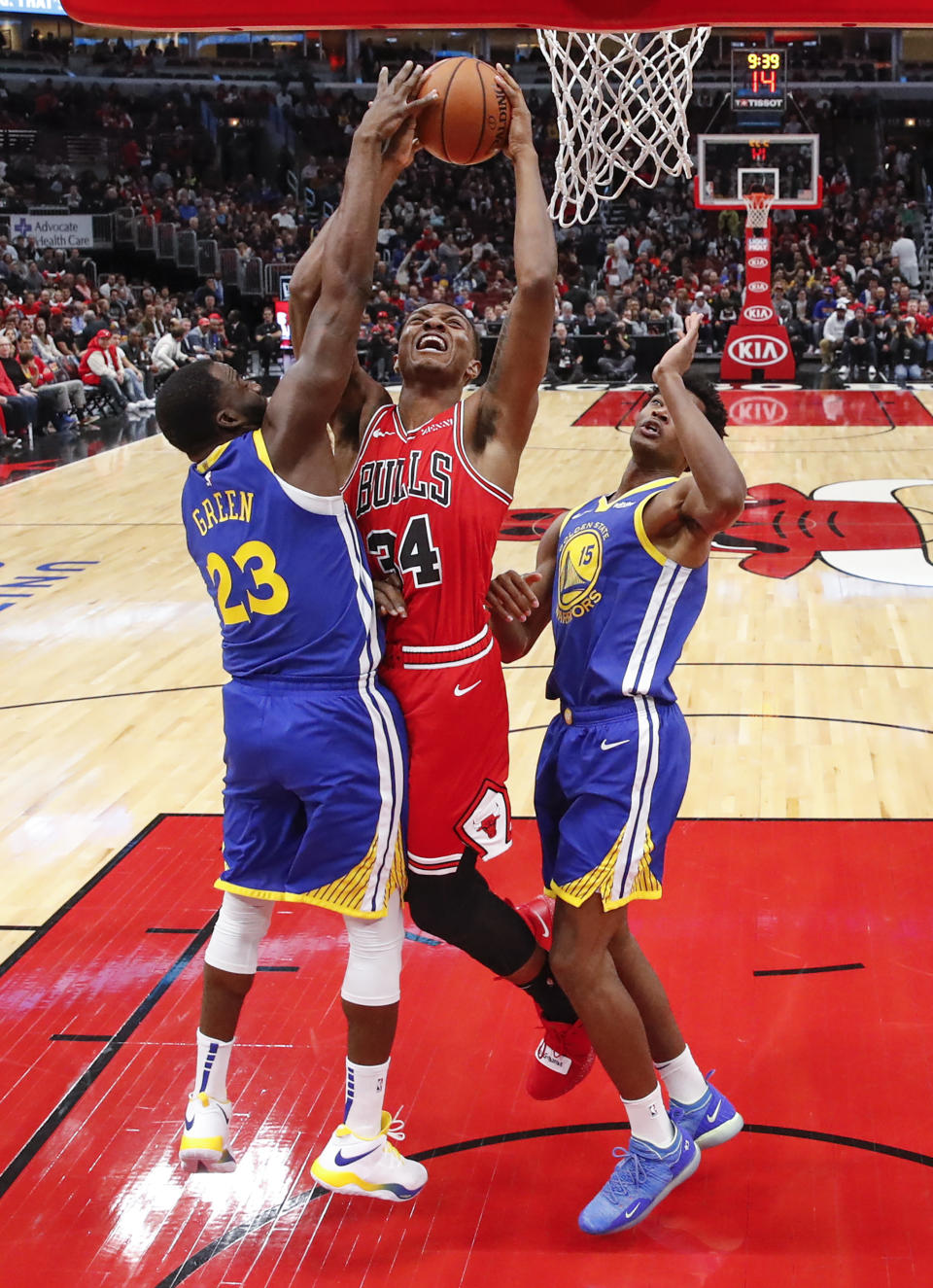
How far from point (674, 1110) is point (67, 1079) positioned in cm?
162

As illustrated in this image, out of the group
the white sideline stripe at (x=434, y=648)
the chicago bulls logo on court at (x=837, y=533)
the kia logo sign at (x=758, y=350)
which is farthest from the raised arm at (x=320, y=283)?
the kia logo sign at (x=758, y=350)

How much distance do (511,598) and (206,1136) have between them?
1.43 meters

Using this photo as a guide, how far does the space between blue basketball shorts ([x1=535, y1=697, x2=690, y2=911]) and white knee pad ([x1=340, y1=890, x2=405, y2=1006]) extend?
40 cm

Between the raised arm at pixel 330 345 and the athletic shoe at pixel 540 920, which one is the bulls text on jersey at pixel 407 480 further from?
the athletic shoe at pixel 540 920

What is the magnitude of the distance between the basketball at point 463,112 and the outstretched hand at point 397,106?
0.13 feet

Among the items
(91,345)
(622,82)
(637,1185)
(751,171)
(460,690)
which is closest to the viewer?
(637,1185)

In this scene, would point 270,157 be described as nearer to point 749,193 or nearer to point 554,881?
point 749,193

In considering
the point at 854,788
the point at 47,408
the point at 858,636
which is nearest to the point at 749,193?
the point at 47,408

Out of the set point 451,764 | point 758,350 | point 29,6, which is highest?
point 29,6

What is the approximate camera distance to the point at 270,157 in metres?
31.4

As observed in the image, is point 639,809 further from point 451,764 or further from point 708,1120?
point 708,1120

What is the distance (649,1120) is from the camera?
318 cm

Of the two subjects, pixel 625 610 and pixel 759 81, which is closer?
pixel 625 610

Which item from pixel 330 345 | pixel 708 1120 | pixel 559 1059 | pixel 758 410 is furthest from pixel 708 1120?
pixel 758 410
